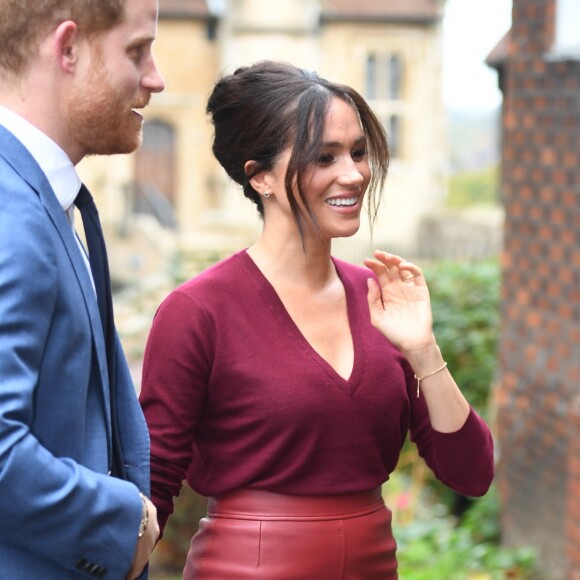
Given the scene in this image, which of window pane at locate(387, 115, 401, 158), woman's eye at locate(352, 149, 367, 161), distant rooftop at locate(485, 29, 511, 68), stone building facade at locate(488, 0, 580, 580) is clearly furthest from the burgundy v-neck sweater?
window pane at locate(387, 115, 401, 158)

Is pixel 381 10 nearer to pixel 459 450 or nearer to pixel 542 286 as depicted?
pixel 542 286

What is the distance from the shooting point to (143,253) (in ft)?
86.5

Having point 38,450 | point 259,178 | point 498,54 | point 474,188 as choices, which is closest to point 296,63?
point 474,188

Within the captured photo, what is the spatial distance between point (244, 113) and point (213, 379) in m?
0.63

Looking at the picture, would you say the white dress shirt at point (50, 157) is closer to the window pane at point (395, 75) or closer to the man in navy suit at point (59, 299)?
the man in navy suit at point (59, 299)

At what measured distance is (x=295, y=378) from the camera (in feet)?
8.68

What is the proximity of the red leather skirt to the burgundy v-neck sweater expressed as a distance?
0.04 meters

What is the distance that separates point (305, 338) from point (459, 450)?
0.45m

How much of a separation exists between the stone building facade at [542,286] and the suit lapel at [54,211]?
398 centimetres

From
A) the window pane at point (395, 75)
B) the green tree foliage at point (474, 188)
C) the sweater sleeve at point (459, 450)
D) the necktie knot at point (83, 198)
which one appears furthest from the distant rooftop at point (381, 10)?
the necktie knot at point (83, 198)

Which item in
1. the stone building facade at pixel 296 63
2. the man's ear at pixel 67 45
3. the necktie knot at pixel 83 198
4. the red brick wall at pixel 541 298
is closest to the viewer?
the man's ear at pixel 67 45

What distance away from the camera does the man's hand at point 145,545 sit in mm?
2047

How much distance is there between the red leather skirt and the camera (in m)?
2.65

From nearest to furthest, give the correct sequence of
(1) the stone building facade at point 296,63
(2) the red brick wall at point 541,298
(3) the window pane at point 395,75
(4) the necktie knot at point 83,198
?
(4) the necktie knot at point 83,198, (2) the red brick wall at point 541,298, (1) the stone building facade at point 296,63, (3) the window pane at point 395,75
